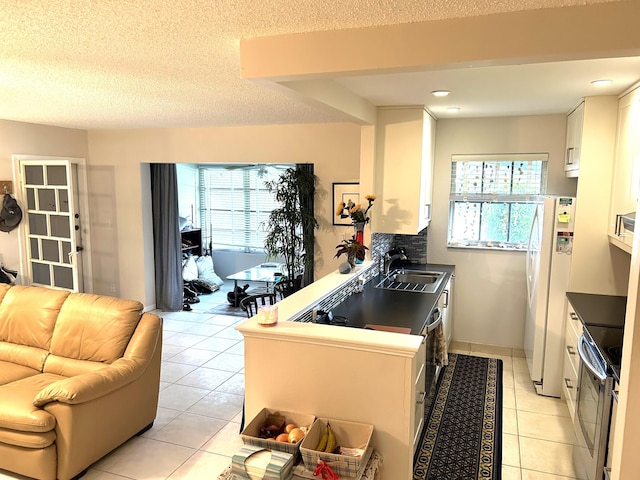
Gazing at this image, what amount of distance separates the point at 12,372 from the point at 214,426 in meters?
1.41

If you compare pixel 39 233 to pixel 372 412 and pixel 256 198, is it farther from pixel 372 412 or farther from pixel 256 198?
pixel 372 412

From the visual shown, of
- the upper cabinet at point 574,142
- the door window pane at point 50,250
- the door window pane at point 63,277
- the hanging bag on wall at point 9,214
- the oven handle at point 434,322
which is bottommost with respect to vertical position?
the door window pane at point 63,277

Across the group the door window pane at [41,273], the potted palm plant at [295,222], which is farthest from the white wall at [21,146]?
the potted palm plant at [295,222]

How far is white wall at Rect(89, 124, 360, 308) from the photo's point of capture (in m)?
5.04

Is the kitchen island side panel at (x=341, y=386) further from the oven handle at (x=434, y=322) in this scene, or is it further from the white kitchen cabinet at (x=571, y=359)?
the white kitchen cabinet at (x=571, y=359)

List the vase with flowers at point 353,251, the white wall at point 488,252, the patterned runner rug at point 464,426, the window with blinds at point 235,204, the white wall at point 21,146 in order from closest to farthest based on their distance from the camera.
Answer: the patterned runner rug at point 464,426
the vase with flowers at point 353,251
the white wall at point 488,252
the white wall at point 21,146
the window with blinds at point 235,204

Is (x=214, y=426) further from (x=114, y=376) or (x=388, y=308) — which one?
(x=388, y=308)

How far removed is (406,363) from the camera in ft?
6.88

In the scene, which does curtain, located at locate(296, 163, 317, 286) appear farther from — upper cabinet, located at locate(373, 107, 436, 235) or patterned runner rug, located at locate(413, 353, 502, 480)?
patterned runner rug, located at locate(413, 353, 502, 480)

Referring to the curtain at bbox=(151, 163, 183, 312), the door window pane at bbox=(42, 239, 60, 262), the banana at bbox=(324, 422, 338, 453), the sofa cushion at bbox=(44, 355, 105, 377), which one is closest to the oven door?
the banana at bbox=(324, 422, 338, 453)

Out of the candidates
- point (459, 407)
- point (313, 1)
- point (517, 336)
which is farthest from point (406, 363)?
point (517, 336)

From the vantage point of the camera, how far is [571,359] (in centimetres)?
343

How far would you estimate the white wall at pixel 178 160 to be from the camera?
16.5 feet

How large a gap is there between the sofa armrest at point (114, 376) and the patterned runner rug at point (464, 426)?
1.85 meters
